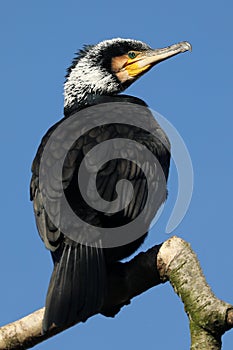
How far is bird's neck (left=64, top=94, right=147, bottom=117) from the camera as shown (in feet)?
21.6

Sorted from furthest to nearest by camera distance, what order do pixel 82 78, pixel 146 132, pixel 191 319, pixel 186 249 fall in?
pixel 82 78
pixel 146 132
pixel 186 249
pixel 191 319

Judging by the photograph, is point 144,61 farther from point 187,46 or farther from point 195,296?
point 195,296

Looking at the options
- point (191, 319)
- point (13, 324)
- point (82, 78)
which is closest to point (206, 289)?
point (191, 319)

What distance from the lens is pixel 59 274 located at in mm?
5164

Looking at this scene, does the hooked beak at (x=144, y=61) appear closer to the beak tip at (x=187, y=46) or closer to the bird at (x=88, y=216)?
the beak tip at (x=187, y=46)

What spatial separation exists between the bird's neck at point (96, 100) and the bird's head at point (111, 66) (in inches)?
1.9

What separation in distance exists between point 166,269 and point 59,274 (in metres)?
0.73

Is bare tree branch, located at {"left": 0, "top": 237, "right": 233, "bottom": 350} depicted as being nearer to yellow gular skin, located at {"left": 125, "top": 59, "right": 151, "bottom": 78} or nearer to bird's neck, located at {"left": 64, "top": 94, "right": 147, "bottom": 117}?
bird's neck, located at {"left": 64, "top": 94, "right": 147, "bottom": 117}

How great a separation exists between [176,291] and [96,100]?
2.77 meters

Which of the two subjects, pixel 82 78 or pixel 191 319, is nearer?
pixel 191 319

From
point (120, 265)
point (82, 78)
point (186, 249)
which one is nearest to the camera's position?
point (186, 249)

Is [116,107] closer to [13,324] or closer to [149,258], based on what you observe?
[149,258]

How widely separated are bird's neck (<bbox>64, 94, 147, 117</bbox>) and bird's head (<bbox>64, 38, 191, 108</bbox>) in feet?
0.15

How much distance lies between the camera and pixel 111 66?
290 inches
